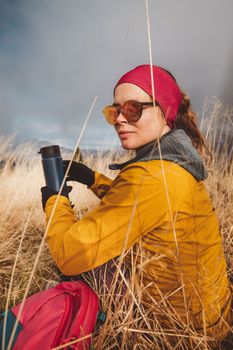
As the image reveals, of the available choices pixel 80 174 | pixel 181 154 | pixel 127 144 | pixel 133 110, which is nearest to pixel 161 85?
pixel 133 110

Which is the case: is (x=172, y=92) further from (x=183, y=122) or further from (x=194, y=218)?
(x=194, y=218)

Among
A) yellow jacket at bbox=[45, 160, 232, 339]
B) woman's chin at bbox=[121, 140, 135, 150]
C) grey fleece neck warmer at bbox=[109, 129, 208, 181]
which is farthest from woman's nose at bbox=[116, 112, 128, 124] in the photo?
yellow jacket at bbox=[45, 160, 232, 339]

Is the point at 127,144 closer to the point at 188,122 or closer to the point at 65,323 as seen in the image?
the point at 188,122

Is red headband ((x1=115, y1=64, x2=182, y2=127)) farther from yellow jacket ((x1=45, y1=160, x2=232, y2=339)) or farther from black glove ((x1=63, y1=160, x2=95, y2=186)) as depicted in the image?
black glove ((x1=63, y1=160, x2=95, y2=186))

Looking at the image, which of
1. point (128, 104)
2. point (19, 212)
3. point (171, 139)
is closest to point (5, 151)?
point (19, 212)

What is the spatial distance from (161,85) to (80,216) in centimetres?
154

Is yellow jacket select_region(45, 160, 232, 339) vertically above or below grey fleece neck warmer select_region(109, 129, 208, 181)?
below

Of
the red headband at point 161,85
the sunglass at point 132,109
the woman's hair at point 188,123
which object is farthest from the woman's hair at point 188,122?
the sunglass at point 132,109

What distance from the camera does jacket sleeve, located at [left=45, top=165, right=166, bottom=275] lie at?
0.95 metres

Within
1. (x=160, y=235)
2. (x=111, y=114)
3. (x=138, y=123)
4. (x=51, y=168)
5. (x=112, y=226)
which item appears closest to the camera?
(x=112, y=226)

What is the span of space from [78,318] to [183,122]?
45.2 inches

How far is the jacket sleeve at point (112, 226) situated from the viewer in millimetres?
946

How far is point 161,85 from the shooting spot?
139 centimetres

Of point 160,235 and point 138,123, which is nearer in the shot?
point 160,235
